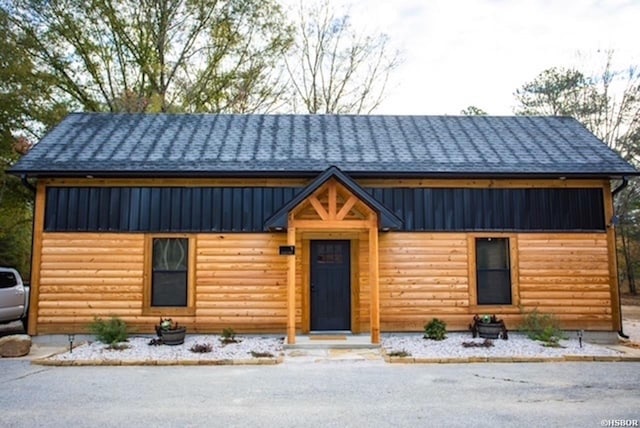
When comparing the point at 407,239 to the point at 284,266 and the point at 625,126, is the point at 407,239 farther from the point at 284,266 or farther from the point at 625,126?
the point at 625,126

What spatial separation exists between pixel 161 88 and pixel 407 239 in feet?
52.3

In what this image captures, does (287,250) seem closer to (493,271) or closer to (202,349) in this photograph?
(202,349)

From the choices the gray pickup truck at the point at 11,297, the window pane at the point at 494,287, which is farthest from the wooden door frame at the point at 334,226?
the gray pickup truck at the point at 11,297

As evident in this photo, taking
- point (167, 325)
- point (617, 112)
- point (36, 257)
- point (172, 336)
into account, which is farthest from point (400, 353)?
point (617, 112)

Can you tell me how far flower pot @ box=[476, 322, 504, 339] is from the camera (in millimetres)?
9883

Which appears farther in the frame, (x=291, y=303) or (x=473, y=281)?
(x=473, y=281)

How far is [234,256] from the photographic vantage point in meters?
10.4

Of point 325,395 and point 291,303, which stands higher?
point 291,303

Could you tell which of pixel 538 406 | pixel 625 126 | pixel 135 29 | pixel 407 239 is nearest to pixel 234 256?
pixel 407 239

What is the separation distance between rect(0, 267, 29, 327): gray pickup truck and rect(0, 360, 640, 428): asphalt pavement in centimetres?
404

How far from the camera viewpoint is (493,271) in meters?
10.7

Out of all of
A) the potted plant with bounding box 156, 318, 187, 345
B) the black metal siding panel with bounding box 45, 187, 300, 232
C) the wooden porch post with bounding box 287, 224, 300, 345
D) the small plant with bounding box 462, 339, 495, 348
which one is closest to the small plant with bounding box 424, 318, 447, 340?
the small plant with bounding box 462, 339, 495, 348

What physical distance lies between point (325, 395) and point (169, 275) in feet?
18.3

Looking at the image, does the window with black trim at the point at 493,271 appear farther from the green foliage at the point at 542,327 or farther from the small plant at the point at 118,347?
the small plant at the point at 118,347
